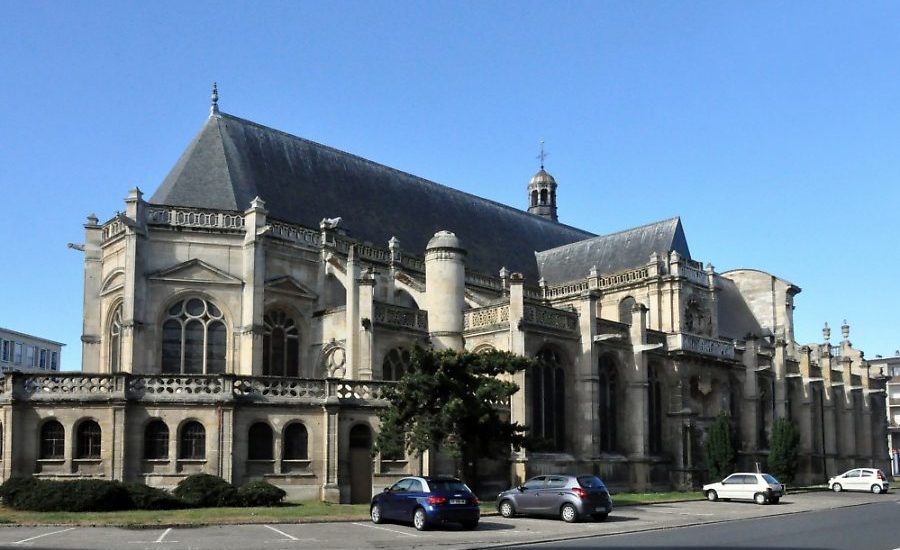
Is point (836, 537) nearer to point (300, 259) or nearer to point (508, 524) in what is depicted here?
point (508, 524)

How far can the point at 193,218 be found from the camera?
3566 cm

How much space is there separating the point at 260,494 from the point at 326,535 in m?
6.61

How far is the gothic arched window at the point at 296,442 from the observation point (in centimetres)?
2792

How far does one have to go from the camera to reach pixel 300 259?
38.1 meters

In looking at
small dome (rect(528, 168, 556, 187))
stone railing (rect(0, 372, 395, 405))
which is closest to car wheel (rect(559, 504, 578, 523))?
stone railing (rect(0, 372, 395, 405))

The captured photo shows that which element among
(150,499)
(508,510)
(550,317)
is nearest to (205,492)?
(150,499)

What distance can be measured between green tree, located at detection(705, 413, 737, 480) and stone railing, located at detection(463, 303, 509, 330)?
12.0 metres

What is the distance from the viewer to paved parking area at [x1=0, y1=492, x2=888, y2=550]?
17.0m

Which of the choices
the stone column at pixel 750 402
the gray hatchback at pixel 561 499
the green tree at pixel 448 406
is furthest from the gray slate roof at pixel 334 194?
the gray hatchback at pixel 561 499

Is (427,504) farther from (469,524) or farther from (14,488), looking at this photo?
(14,488)

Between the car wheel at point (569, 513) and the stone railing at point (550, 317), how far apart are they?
1163 cm

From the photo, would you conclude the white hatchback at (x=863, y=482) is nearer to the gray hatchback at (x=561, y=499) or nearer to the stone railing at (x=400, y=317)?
the stone railing at (x=400, y=317)

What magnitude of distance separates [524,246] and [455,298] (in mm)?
18535

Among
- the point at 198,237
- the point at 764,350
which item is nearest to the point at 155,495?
the point at 198,237
